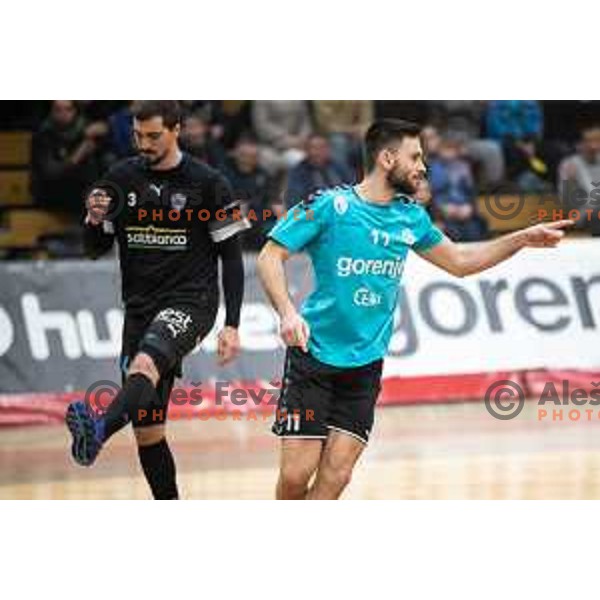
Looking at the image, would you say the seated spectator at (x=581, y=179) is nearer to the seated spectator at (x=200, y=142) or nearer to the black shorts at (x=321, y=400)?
the seated spectator at (x=200, y=142)

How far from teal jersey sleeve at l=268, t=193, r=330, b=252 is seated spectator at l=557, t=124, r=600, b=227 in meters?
8.68

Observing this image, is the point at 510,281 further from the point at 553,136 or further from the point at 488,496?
the point at 488,496

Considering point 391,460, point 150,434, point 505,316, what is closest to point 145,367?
point 150,434

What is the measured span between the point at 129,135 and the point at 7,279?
5.73ft

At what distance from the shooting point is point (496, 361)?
603 inches

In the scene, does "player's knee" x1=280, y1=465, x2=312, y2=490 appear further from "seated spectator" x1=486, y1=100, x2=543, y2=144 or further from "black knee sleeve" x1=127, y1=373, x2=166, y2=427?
"seated spectator" x1=486, y1=100, x2=543, y2=144

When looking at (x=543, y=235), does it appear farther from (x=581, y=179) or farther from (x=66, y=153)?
(x=581, y=179)

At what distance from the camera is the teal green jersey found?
333 inches

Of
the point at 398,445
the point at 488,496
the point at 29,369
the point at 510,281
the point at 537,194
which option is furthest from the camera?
the point at 537,194

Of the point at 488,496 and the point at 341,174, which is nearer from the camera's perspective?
the point at 488,496

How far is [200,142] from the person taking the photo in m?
15.2

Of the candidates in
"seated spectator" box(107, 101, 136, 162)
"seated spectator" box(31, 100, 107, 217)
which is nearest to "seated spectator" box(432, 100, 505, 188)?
"seated spectator" box(107, 101, 136, 162)

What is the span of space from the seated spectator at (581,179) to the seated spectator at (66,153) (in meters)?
5.06
